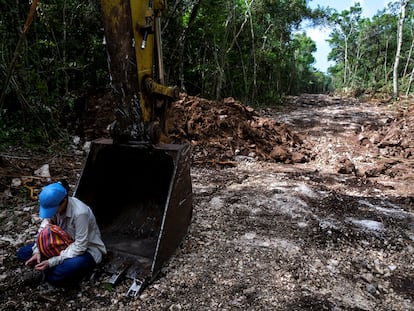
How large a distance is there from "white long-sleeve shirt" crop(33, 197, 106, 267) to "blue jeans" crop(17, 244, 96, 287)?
0.03 m

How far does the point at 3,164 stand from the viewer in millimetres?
4422

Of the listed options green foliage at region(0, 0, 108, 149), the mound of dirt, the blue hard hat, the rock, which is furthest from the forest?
the rock

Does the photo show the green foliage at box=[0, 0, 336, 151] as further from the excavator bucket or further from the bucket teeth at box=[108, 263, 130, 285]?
the bucket teeth at box=[108, 263, 130, 285]

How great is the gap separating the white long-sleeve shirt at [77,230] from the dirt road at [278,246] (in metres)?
0.26

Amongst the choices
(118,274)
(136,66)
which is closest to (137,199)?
(118,274)

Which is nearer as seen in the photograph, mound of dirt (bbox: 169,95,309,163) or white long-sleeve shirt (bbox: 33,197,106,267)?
white long-sleeve shirt (bbox: 33,197,106,267)

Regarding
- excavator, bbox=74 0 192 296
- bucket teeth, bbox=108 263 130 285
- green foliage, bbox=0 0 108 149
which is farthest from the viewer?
green foliage, bbox=0 0 108 149

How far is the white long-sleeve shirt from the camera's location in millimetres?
2443

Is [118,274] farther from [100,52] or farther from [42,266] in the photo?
[100,52]

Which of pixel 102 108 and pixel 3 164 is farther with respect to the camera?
pixel 102 108

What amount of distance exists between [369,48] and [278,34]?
1634 cm

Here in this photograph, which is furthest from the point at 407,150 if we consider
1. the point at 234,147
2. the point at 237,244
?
the point at 237,244

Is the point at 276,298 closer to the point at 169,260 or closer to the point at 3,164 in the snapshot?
the point at 169,260

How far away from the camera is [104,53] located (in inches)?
323
